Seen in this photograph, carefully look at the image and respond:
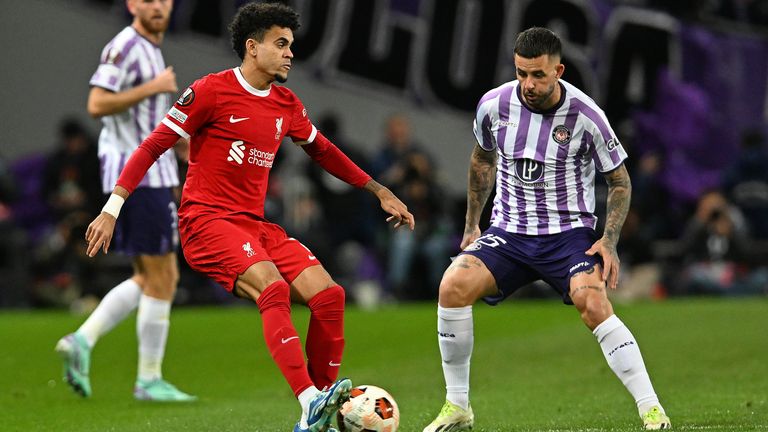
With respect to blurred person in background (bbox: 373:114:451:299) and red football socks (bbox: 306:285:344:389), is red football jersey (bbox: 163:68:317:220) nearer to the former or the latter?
red football socks (bbox: 306:285:344:389)

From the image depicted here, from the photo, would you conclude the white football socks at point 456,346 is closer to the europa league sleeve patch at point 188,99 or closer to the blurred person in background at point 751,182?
the europa league sleeve patch at point 188,99

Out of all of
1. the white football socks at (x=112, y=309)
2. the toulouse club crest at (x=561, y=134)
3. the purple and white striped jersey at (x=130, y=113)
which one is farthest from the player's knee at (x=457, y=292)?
the white football socks at (x=112, y=309)

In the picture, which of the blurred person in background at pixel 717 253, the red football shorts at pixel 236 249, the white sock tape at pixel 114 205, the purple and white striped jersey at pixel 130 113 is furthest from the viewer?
the blurred person in background at pixel 717 253

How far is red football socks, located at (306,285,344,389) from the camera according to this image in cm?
739

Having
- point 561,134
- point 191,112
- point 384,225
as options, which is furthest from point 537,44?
point 384,225

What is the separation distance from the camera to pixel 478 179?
7949mm

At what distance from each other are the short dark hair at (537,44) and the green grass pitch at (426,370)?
2.04 m

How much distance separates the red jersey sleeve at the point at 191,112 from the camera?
24.0ft

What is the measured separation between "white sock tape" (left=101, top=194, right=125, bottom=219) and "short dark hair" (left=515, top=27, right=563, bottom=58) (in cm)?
226

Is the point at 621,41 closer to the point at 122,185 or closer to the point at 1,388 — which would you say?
the point at 1,388

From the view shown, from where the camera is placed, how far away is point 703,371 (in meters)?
10.8

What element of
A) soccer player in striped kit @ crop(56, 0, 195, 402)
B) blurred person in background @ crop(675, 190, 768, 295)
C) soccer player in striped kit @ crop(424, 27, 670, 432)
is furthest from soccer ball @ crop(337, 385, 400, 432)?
blurred person in background @ crop(675, 190, 768, 295)

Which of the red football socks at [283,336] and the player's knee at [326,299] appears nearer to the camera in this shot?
the red football socks at [283,336]

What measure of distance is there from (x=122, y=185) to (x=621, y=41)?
1508 cm
